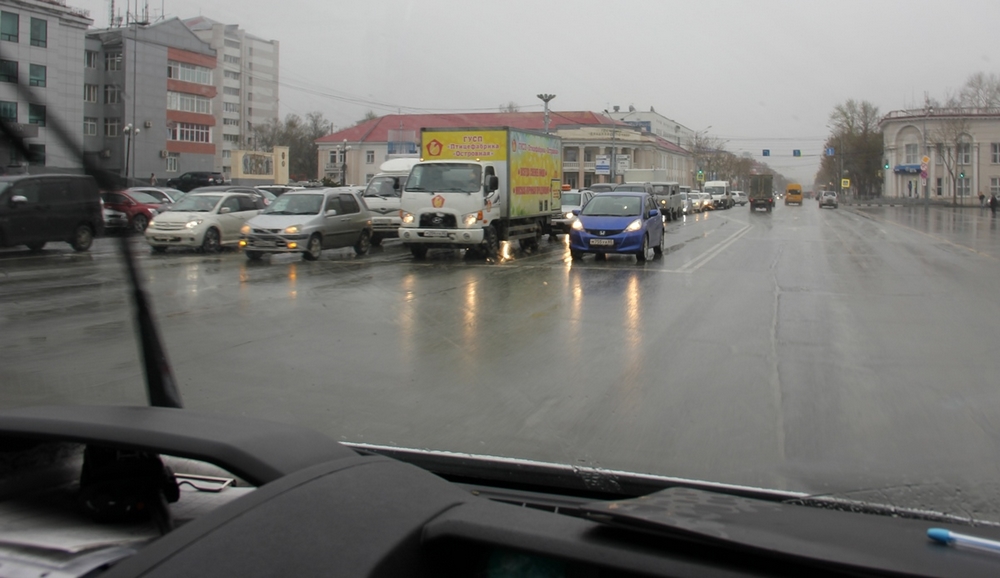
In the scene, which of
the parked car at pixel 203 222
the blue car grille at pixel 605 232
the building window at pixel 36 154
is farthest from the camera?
the parked car at pixel 203 222

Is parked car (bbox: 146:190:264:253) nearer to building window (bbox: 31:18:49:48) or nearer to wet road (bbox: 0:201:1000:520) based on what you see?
wet road (bbox: 0:201:1000:520)

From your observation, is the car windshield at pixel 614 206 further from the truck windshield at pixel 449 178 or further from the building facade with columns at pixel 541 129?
the building facade with columns at pixel 541 129

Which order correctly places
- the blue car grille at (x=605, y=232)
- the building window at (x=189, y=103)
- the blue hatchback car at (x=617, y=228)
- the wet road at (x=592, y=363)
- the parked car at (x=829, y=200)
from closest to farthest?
the wet road at (x=592, y=363), the blue hatchback car at (x=617, y=228), the blue car grille at (x=605, y=232), the building window at (x=189, y=103), the parked car at (x=829, y=200)

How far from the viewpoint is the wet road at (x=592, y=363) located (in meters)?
5.52

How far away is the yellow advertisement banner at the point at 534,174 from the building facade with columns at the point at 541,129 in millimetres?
49158

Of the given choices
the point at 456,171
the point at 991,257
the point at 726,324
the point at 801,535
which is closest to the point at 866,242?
the point at 991,257

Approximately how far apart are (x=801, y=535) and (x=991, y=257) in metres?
23.4

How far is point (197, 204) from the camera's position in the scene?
2334cm

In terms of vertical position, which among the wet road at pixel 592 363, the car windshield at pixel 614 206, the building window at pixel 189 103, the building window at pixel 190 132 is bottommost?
the wet road at pixel 592 363

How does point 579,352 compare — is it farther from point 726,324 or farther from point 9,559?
point 9,559

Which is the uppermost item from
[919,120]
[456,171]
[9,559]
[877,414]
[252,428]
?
[919,120]

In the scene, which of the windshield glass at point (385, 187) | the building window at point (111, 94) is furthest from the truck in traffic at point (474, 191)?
the building window at point (111, 94)

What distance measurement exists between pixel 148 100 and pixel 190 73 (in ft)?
128

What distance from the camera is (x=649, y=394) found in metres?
7.11
